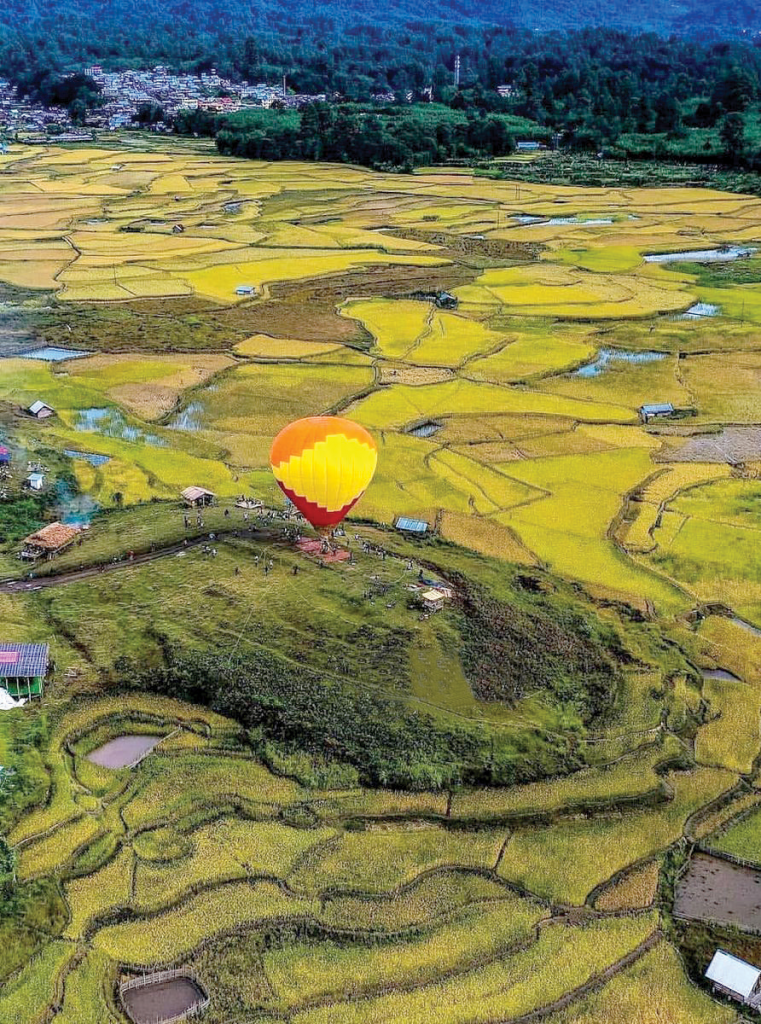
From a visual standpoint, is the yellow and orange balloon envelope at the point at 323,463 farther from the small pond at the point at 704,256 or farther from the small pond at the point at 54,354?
the small pond at the point at 704,256

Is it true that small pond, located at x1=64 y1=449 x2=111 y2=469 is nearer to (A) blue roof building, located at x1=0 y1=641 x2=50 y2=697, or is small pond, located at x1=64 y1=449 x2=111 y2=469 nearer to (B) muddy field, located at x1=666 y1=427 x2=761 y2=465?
(A) blue roof building, located at x1=0 y1=641 x2=50 y2=697

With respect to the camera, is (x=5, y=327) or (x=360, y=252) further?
(x=360, y=252)

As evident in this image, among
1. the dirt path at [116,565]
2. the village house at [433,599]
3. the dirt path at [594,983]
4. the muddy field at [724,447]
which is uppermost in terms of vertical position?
the village house at [433,599]

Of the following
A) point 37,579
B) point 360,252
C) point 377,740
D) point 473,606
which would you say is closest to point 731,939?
point 377,740

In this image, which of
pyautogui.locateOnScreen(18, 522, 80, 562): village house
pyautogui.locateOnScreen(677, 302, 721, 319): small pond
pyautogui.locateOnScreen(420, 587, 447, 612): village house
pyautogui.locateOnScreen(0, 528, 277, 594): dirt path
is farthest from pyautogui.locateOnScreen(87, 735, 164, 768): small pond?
pyautogui.locateOnScreen(677, 302, 721, 319): small pond

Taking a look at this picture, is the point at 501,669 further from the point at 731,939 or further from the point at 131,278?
the point at 131,278

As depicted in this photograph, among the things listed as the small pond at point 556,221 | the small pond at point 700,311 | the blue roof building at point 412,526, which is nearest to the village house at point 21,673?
the blue roof building at point 412,526
